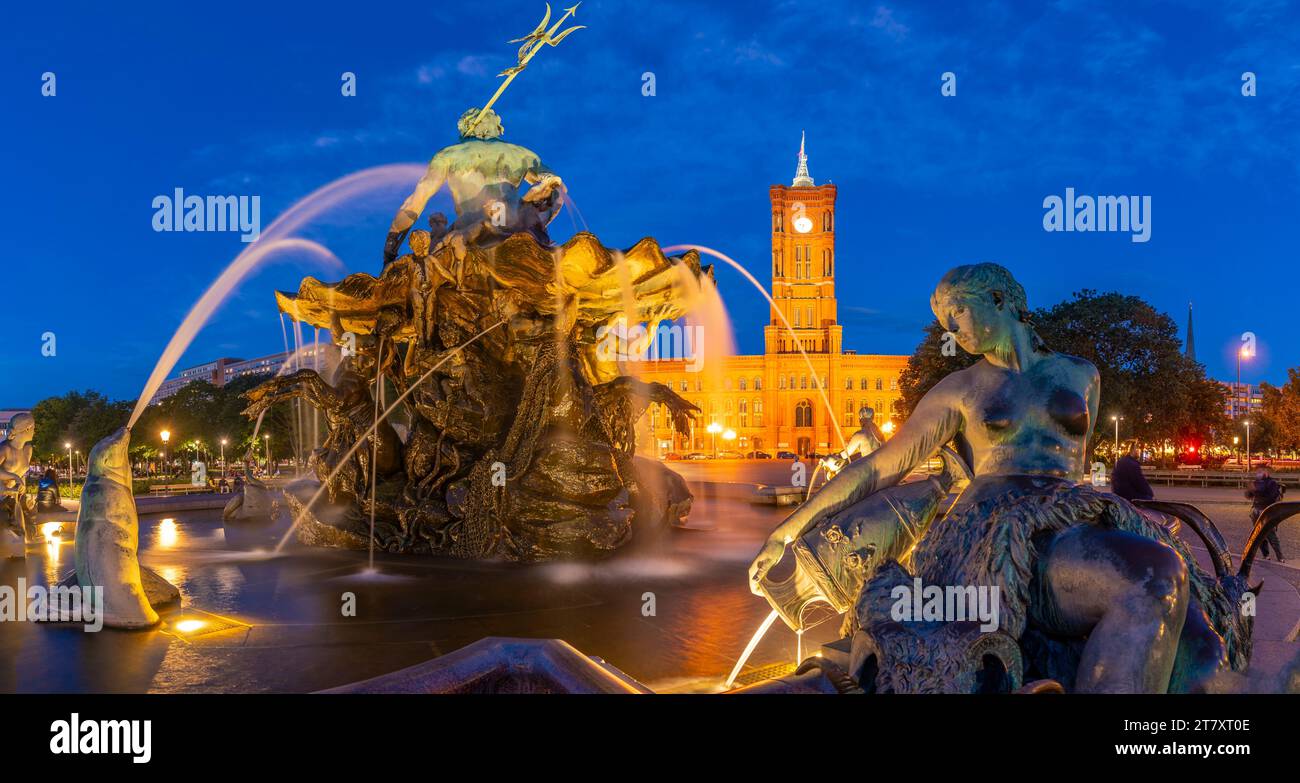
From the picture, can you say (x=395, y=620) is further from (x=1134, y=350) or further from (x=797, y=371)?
(x=797, y=371)

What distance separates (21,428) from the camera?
11.0m

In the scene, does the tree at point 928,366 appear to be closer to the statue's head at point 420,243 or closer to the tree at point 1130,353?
the tree at point 1130,353

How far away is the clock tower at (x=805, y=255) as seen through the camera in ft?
375

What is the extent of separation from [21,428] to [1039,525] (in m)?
13.1

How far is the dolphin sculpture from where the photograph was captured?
6.80 meters

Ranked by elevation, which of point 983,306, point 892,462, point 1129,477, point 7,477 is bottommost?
point 1129,477

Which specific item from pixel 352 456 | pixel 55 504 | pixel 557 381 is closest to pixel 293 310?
pixel 352 456

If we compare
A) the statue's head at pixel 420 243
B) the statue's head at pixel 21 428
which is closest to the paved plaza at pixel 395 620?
the statue's head at pixel 21 428

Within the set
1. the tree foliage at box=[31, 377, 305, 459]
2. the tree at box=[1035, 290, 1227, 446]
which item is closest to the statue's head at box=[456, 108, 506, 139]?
the tree at box=[1035, 290, 1227, 446]

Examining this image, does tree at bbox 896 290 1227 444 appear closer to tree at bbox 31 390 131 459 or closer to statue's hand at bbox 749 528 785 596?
statue's hand at bbox 749 528 785 596

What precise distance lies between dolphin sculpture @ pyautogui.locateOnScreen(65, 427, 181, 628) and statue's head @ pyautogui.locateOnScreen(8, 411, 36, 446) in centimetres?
499

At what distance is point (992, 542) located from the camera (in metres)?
2.49

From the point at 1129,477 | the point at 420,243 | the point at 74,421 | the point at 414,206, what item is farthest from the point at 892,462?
→ the point at 74,421

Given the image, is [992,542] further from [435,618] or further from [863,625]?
[435,618]
